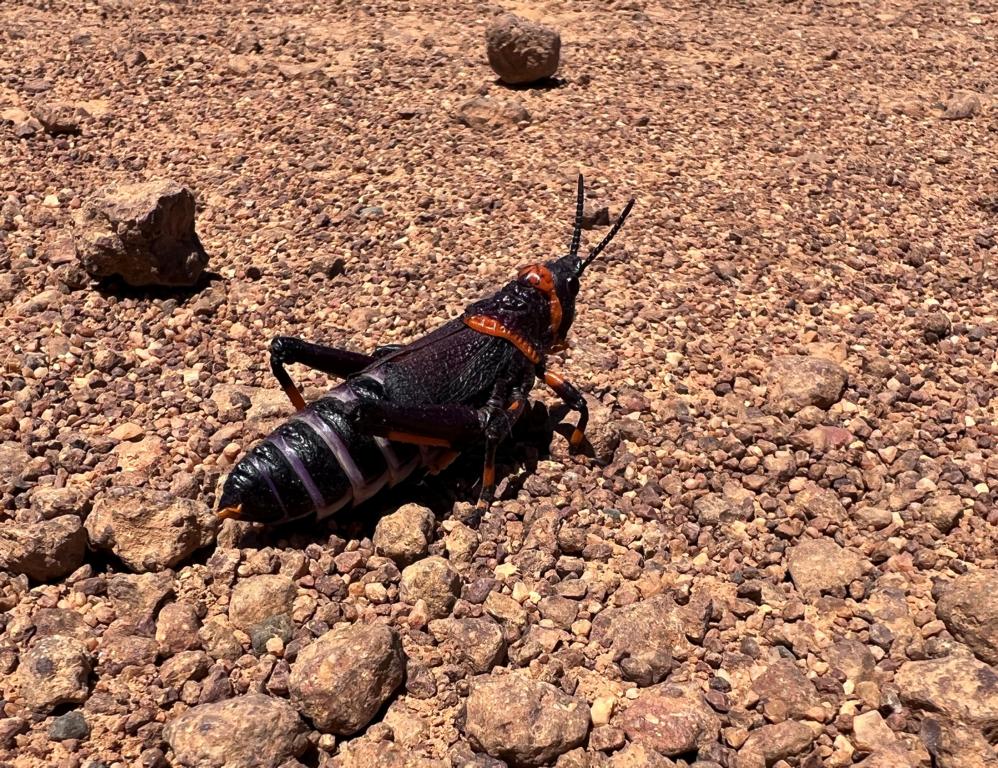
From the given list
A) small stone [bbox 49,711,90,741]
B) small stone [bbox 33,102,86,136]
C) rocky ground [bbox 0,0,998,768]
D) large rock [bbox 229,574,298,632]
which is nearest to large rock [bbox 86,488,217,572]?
rocky ground [bbox 0,0,998,768]

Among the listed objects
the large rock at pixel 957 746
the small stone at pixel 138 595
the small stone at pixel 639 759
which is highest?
the small stone at pixel 138 595

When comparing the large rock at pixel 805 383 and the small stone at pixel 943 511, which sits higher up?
the large rock at pixel 805 383

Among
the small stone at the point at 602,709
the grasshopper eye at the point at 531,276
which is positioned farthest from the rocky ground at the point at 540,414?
the grasshopper eye at the point at 531,276

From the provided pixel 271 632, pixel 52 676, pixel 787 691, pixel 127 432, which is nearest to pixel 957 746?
pixel 787 691

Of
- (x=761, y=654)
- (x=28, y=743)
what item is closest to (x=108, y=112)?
(x=28, y=743)

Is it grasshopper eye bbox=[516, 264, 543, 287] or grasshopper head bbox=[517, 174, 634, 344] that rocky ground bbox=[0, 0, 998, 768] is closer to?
grasshopper head bbox=[517, 174, 634, 344]

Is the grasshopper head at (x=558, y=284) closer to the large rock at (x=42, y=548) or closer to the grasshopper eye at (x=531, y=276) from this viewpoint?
the grasshopper eye at (x=531, y=276)

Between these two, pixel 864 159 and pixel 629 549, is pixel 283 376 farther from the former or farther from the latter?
pixel 864 159
